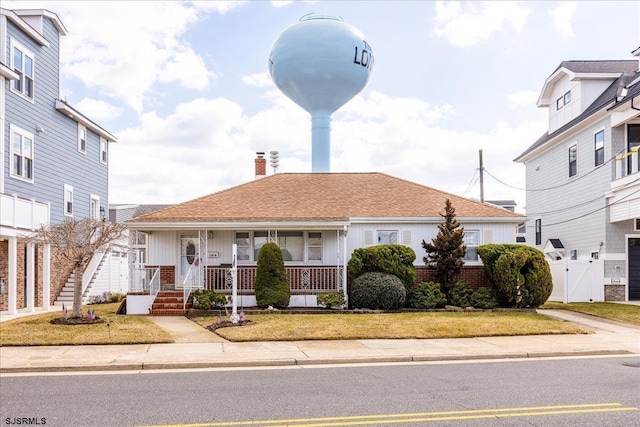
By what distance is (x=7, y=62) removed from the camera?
75.3 ft

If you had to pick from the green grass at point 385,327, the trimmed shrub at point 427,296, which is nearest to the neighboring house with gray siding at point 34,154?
the green grass at point 385,327

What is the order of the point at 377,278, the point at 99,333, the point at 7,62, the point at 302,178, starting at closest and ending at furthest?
the point at 99,333, the point at 377,278, the point at 7,62, the point at 302,178

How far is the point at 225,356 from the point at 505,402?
243 inches

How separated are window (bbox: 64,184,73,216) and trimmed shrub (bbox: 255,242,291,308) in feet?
39.5

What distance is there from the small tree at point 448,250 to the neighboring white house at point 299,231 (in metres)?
1.13

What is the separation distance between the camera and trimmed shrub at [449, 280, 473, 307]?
22.2 meters

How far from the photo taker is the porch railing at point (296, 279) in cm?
2270

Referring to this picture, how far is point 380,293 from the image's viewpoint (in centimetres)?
2119

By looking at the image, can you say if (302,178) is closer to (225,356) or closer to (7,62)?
(7,62)

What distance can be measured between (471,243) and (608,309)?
531 centimetres

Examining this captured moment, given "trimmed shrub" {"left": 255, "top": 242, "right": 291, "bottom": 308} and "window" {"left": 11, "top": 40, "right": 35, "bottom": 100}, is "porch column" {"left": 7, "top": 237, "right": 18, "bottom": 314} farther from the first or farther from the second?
"trimmed shrub" {"left": 255, "top": 242, "right": 291, "bottom": 308}

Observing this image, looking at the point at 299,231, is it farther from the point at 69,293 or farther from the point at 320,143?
the point at 69,293

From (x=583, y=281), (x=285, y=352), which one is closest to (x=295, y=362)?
(x=285, y=352)

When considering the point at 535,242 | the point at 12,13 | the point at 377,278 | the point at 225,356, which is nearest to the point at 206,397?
the point at 225,356
